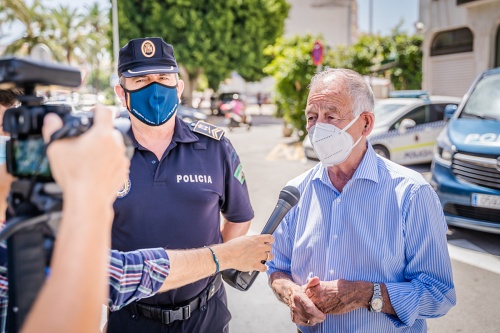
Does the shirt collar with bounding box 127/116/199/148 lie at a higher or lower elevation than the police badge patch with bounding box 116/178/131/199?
higher

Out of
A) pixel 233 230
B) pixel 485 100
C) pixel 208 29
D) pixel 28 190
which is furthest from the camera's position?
pixel 208 29

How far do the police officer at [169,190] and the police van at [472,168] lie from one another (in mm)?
3689

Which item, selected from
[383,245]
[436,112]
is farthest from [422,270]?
[436,112]

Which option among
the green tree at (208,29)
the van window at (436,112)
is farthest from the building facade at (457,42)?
the green tree at (208,29)

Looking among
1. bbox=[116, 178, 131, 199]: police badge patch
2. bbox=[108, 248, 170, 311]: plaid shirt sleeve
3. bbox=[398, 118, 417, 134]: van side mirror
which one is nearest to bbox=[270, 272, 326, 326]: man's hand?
bbox=[108, 248, 170, 311]: plaid shirt sleeve

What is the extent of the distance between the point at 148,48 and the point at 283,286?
1370mm

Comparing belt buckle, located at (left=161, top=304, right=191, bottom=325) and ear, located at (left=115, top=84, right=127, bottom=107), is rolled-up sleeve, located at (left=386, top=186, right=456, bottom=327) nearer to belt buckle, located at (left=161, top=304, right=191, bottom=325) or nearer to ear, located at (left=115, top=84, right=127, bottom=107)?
belt buckle, located at (left=161, top=304, right=191, bottom=325)

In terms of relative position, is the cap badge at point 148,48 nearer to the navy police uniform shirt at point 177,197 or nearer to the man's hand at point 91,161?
the navy police uniform shirt at point 177,197

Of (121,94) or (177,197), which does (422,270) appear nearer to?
(177,197)

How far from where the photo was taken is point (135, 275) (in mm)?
1326

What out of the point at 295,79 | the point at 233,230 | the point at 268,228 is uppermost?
the point at 295,79

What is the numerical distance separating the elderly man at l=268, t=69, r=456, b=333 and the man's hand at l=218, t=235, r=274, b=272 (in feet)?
1.03

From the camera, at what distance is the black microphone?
171 cm

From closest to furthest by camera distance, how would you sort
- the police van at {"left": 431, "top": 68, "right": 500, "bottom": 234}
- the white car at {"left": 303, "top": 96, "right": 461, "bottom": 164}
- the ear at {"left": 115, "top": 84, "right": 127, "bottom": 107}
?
the ear at {"left": 115, "top": 84, "right": 127, "bottom": 107} < the police van at {"left": 431, "top": 68, "right": 500, "bottom": 234} < the white car at {"left": 303, "top": 96, "right": 461, "bottom": 164}
